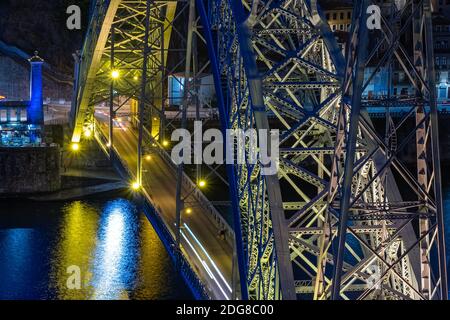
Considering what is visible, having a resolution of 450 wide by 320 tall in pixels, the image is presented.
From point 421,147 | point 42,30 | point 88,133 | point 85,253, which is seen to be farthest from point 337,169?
point 42,30

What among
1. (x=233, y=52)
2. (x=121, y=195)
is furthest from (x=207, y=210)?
(x=121, y=195)

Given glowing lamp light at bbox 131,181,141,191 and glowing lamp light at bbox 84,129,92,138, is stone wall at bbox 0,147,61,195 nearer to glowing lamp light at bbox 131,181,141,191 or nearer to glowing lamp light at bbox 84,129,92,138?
glowing lamp light at bbox 84,129,92,138

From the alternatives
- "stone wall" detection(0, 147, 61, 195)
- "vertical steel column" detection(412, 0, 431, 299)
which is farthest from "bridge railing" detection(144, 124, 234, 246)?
"stone wall" detection(0, 147, 61, 195)

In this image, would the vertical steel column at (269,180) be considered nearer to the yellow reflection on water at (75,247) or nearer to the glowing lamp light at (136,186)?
the yellow reflection on water at (75,247)

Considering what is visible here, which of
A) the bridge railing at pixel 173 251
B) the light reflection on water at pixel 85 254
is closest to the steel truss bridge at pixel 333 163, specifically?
the bridge railing at pixel 173 251

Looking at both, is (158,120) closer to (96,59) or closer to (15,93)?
(96,59)

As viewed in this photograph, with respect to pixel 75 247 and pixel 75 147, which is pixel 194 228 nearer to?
pixel 75 247
